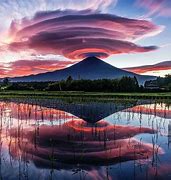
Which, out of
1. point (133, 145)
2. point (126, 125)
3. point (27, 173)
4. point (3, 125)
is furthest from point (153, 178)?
point (3, 125)

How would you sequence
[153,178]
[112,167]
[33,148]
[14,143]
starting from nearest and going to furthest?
[153,178]
[112,167]
[33,148]
[14,143]

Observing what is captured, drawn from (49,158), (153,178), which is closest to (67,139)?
(49,158)

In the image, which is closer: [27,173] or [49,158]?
[27,173]

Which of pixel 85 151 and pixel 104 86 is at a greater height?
pixel 104 86

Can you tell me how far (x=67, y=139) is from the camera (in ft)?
48.1

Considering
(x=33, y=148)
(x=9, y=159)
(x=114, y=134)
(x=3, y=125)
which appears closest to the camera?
(x=9, y=159)

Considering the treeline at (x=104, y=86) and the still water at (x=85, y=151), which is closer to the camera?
the still water at (x=85, y=151)

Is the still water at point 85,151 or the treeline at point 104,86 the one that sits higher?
the treeline at point 104,86

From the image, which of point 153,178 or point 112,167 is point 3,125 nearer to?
point 112,167

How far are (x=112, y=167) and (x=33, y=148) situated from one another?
3772 mm

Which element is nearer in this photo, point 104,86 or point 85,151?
point 85,151

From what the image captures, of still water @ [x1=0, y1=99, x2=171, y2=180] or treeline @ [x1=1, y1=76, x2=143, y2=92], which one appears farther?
treeline @ [x1=1, y1=76, x2=143, y2=92]

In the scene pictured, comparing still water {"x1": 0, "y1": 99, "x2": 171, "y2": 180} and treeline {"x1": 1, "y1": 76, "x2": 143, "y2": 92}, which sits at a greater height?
treeline {"x1": 1, "y1": 76, "x2": 143, "y2": 92}

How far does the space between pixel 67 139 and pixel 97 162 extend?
13.3 feet
